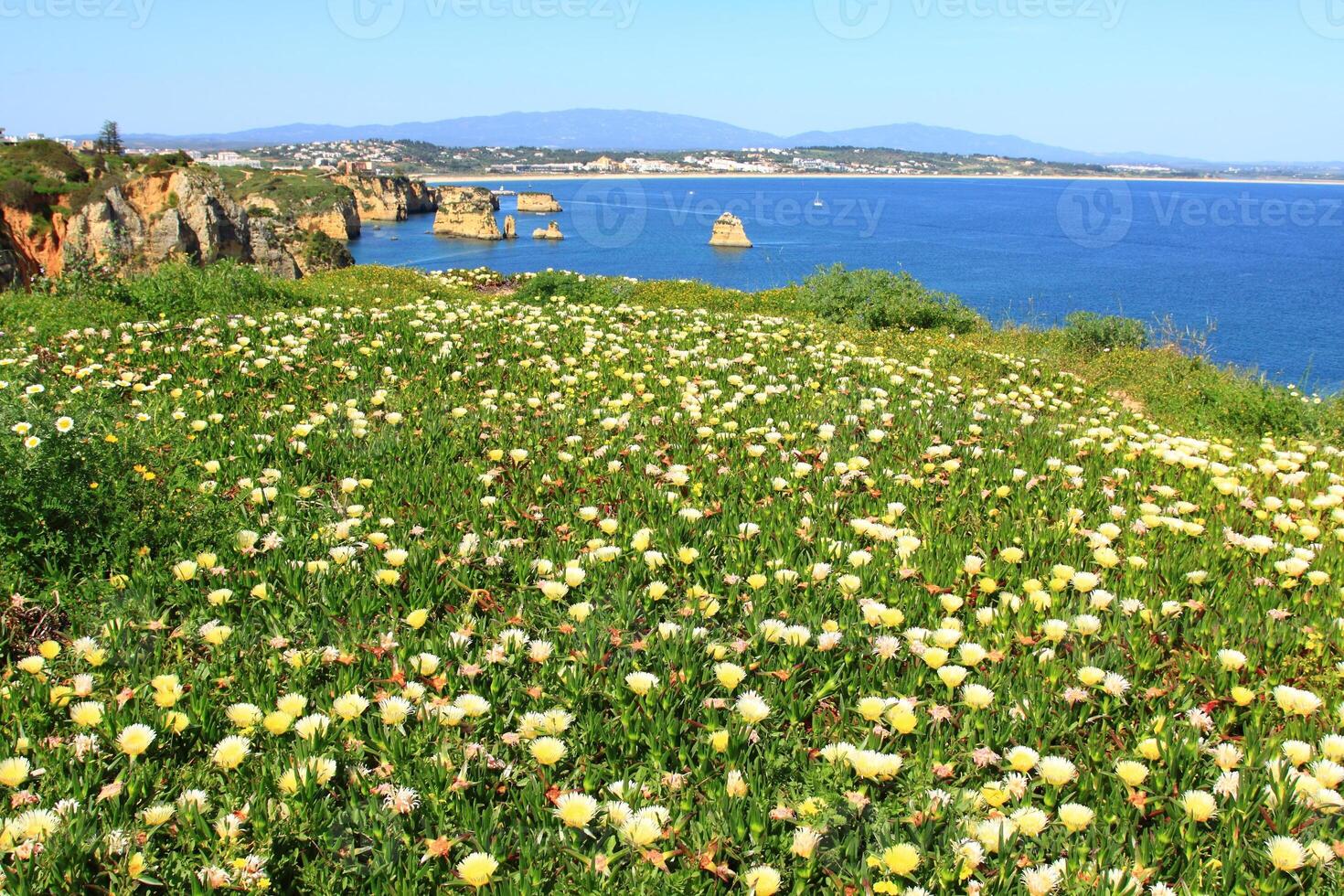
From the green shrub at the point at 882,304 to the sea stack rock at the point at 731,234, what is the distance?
228 ft

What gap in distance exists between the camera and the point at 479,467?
4777 millimetres

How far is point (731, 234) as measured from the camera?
81875 mm

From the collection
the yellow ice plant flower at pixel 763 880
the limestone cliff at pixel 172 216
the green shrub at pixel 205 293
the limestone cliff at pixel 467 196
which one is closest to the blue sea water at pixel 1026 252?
the limestone cliff at pixel 467 196

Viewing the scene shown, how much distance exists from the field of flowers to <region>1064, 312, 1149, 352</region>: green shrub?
7726 millimetres

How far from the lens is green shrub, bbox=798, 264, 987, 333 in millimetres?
12391

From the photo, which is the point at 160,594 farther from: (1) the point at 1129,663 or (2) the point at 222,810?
(1) the point at 1129,663

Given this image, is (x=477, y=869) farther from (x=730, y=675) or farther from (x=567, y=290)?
(x=567, y=290)

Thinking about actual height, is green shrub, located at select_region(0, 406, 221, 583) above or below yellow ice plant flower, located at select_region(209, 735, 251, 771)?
above

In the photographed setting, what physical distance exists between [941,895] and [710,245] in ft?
277

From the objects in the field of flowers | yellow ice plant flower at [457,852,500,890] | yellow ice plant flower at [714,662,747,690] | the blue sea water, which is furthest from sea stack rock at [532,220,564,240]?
Answer: yellow ice plant flower at [457,852,500,890]

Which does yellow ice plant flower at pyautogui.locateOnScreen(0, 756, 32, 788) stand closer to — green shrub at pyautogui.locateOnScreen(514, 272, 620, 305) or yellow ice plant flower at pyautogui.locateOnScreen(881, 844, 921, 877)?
yellow ice plant flower at pyautogui.locateOnScreen(881, 844, 921, 877)

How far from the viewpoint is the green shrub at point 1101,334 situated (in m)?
12.8

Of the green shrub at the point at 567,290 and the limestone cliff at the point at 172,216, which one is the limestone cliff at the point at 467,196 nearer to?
the limestone cliff at the point at 172,216

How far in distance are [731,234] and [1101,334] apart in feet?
235
